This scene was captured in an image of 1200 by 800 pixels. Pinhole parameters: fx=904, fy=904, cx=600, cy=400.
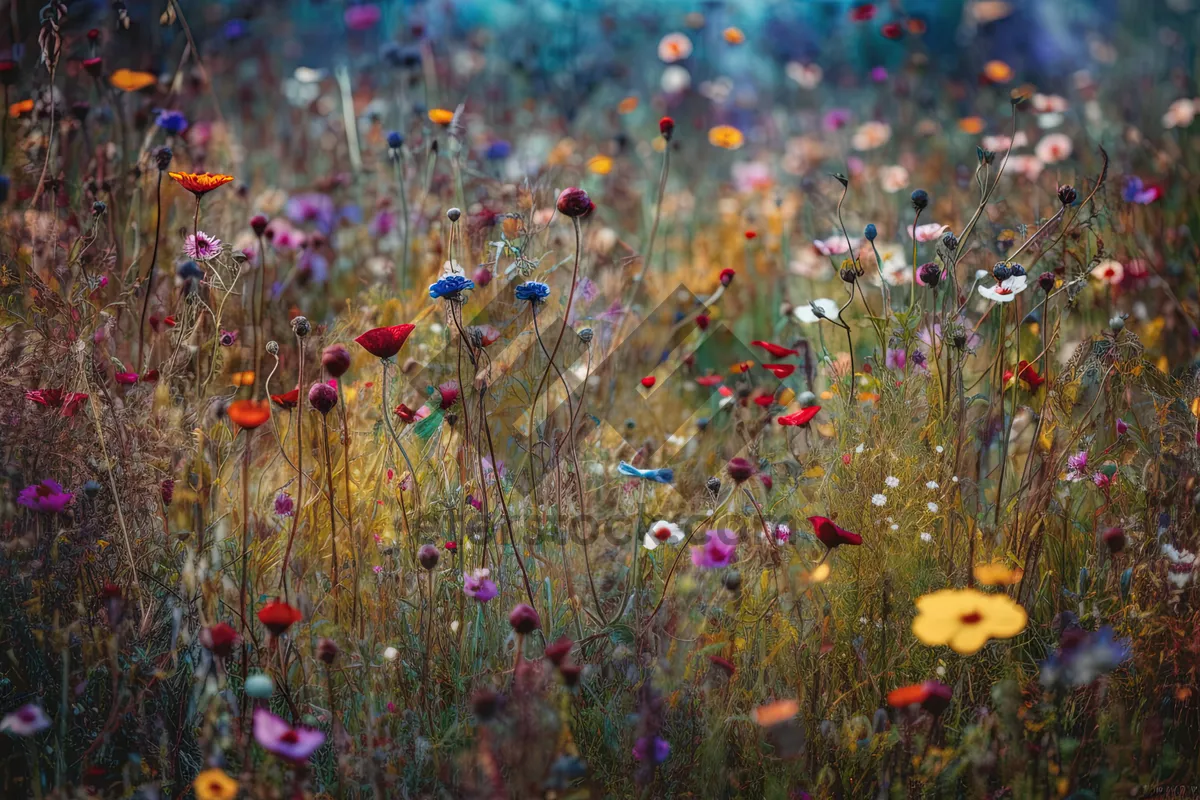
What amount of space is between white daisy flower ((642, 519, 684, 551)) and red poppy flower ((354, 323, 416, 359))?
0.53 metres

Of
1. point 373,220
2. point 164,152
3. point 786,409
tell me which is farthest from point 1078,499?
point 373,220

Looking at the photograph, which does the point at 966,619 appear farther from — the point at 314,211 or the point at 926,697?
the point at 314,211

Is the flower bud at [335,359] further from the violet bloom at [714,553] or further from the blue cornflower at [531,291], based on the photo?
the violet bloom at [714,553]

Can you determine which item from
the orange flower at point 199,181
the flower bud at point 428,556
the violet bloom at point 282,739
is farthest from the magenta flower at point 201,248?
the violet bloom at point 282,739

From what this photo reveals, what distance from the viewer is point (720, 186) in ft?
15.9

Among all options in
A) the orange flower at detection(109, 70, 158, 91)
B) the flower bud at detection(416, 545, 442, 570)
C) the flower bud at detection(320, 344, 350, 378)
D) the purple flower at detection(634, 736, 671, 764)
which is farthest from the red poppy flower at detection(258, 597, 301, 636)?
the orange flower at detection(109, 70, 158, 91)

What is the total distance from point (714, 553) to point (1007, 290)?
2.47 feet

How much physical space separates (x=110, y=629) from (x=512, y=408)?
2.75ft

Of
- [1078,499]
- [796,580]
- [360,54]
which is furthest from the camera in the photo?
[360,54]

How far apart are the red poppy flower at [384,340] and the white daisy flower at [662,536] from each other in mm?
530

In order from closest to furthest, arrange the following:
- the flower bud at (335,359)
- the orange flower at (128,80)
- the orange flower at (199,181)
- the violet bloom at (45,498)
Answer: the flower bud at (335,359) → the violet bloom at (45,498) → the orange flower at (199,181) → the orange flower at (128,80)

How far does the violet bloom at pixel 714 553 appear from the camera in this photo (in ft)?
4.76

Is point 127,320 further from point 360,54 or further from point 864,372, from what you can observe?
point 360,54

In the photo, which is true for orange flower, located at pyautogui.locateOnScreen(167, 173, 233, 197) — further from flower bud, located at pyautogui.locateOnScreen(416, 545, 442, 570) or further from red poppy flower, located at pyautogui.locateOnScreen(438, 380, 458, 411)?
flower bud, located at pyautogui.locateOnScreen(416, 545, 442, 570)
